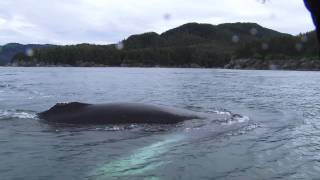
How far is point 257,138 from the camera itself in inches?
574

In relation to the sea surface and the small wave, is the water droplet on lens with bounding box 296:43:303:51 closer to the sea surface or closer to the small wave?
the sea surface

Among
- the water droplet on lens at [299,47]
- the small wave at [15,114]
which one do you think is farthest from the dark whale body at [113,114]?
the water droplet on lens at [299,47]

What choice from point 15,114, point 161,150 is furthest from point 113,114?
point 15,114

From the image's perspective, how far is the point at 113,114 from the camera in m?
16.7

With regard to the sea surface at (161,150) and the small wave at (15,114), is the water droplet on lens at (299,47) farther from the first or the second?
the small wave at (15,114)

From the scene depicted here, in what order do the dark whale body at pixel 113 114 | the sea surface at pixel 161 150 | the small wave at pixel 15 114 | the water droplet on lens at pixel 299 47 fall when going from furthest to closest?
the water droplet on lens at pixel 299 47
the small wave at pixel 15 114
the dark whale body at pixel 113 114
the sea surface at pixel 161 150

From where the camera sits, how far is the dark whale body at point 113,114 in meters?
16.3

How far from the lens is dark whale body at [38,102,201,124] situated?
16344 mm

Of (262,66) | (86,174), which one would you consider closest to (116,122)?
(86,174)

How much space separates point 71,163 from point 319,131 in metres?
9.14

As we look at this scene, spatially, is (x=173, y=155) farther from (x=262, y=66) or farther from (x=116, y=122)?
(x=262, y=66)

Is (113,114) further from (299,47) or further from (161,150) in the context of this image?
(299,47)

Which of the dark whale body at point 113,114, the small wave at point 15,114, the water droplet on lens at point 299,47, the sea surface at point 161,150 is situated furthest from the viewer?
the water droplet on lens at point 299,47

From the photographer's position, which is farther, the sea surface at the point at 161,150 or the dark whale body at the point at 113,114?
the dark whale body at the point at 113,114
